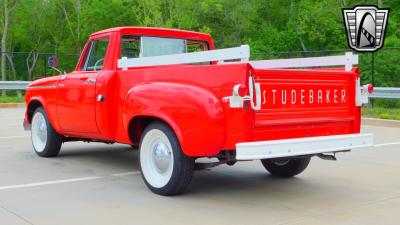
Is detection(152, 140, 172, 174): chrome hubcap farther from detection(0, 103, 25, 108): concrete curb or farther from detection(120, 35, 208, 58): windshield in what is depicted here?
detection(0, 103, 25, 108): concrete curb

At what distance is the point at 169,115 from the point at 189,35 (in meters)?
2.69

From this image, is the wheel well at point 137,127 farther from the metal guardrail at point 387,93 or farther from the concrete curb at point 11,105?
the concrete curb at point 11,105

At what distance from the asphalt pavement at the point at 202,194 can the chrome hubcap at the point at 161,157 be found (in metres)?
0.33

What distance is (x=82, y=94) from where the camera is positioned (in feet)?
25.2

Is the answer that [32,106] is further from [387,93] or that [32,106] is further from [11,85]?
[11,85]

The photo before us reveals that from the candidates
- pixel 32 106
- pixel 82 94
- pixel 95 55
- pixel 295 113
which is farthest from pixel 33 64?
pixel 295 113

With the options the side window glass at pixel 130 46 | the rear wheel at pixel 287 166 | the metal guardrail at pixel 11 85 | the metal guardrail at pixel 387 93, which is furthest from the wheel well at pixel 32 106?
the metal guardrail at pixel 11 85

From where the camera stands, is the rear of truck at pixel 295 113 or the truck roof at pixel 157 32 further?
the truck roof at pixel 157 32

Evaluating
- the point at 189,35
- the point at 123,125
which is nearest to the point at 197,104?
the point at 123,125

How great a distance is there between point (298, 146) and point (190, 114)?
3.75ft

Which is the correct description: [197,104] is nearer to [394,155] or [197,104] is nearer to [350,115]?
[350,115]

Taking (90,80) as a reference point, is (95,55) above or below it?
above

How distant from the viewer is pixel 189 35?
8.32 metres

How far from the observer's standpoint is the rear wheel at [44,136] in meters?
8.78
